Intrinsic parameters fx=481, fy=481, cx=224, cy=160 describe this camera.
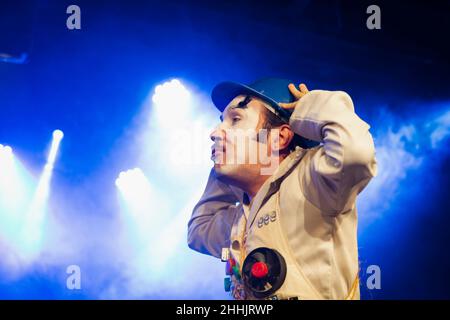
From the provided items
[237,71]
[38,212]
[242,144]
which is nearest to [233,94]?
[242,144]

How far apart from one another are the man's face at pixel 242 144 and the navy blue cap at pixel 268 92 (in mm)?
55

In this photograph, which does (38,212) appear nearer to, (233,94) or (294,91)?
(233,94)

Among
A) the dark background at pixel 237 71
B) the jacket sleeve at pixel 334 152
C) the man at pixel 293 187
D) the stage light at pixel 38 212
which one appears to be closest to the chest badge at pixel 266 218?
the man at pixel 293 187

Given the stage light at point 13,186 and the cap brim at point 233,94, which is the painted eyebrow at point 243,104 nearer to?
the cap brim at point 233,94

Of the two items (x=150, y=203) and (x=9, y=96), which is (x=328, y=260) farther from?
(x=9, y=96)

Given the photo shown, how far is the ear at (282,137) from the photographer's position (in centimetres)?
205

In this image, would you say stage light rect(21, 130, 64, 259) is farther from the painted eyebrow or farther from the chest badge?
the chest badge

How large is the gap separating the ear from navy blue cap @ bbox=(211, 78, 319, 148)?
4cm

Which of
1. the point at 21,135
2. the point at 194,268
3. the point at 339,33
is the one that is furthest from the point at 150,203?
the point at 339,33

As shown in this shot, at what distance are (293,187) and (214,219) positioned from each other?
0.64 meters

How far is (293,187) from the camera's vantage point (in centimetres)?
178

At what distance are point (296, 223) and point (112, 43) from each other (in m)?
3.49

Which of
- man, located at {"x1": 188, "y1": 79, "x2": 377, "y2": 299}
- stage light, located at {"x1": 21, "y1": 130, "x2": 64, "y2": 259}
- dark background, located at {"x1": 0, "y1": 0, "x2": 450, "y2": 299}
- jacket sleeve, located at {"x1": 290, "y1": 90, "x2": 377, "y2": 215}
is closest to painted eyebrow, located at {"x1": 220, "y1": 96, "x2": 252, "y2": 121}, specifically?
man, located at {"x1": 188, "y1": 79, "x2": 377, "y2": 299}

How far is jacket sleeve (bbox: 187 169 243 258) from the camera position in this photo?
2234 mm
